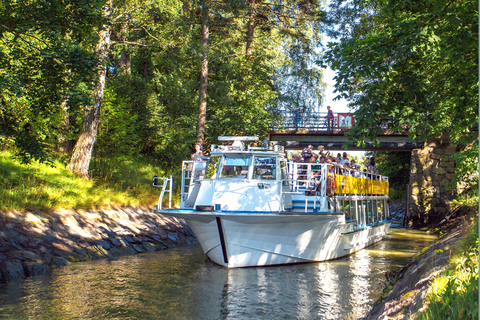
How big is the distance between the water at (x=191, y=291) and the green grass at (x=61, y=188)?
3.03 m

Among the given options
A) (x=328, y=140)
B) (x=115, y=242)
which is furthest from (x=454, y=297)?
(x=328, y=140)

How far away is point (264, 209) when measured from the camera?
13836 mm

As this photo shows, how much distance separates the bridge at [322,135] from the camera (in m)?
30.2

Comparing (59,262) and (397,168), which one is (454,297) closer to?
(59,262)

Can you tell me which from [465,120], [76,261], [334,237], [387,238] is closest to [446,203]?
[387,238]

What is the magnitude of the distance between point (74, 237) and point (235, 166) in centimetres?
571

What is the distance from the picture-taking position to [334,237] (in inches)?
607

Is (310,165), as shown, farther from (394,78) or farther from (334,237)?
(394,78)

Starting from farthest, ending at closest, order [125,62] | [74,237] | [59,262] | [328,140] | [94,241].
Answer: [125,62], [328,140], [94,241], [74,237], [59,262]

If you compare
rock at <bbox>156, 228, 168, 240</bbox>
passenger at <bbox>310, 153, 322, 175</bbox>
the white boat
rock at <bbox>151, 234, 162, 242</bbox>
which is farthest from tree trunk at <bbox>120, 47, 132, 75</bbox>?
passenger at <bbox>310, 153, 322, 175</bbox>

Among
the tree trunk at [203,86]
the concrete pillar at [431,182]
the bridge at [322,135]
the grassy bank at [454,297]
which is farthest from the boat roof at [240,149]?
the concrete pillar at [431,182]

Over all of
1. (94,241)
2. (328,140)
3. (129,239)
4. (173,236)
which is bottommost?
(173,236)

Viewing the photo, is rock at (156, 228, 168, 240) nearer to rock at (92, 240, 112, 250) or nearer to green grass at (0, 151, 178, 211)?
green grass at (0, 151, 178, 211)

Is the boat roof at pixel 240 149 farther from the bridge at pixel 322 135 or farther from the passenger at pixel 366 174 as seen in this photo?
the bridge at pixel 322 135
